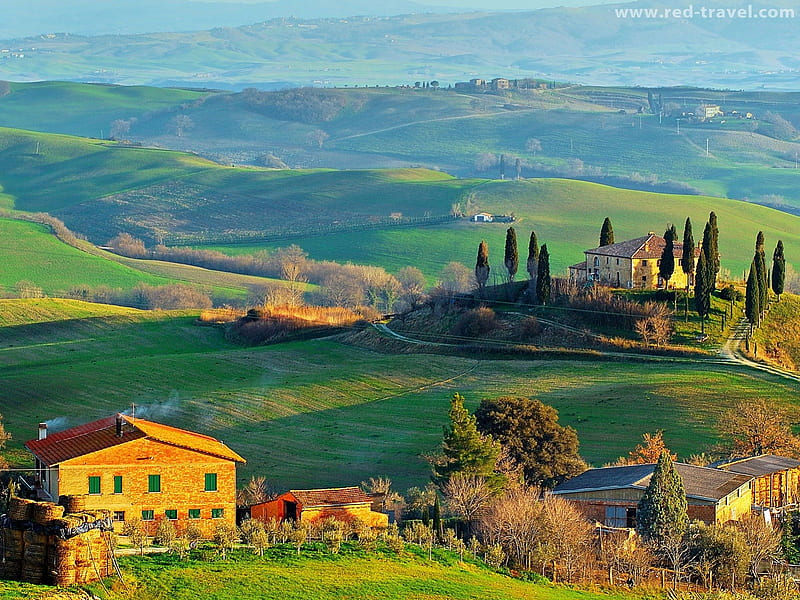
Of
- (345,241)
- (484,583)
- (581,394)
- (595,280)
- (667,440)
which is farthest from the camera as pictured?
(345,241)

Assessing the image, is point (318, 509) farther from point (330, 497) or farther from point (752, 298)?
point (752, 298)

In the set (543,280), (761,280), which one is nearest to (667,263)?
(761,280)

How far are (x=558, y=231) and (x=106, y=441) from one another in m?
131

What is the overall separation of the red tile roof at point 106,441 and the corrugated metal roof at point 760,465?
17.8 metres

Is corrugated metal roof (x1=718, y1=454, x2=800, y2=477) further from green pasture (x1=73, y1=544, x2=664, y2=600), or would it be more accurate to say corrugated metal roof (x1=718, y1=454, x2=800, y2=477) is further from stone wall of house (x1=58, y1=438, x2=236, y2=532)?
stone wall of house (x1=58, y1=438, x2=236, y2=532)

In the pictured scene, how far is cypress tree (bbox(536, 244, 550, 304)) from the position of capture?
90.4 meters

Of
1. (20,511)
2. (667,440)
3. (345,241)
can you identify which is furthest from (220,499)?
(345,241)

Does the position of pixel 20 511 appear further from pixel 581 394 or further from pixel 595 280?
pixel 595 280

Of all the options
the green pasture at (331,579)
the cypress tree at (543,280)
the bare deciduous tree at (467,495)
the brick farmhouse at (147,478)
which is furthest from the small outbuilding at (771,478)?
the cypress tree at (543,280)

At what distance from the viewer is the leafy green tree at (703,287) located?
85375mm

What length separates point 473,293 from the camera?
97.9 m

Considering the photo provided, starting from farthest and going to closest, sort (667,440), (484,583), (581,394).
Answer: (581,394) → (667,440) → (484,583)

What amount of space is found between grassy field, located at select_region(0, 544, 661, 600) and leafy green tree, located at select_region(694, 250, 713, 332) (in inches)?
1750

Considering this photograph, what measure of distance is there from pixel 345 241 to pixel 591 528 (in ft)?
437
